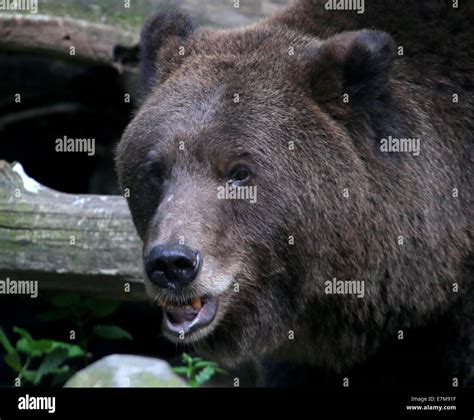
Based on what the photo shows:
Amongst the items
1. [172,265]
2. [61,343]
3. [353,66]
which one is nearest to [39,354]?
[61,343]

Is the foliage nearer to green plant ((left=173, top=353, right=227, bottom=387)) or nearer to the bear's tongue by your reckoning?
green plant ((left=173, top=353, right=227, bottom=387))

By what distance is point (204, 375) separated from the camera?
8.23m

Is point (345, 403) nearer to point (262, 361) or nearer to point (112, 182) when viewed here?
point (262, 361)

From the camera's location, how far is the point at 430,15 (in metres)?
6.75

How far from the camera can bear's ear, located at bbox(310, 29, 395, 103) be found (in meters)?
6.09

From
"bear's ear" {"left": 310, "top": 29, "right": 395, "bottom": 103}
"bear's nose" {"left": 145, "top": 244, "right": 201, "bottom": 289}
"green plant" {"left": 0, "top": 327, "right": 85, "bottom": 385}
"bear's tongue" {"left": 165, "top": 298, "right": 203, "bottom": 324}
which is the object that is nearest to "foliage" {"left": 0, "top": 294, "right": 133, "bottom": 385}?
"green plant" {"left": 0, "top": 327, "right": 85, "bottom": 385}

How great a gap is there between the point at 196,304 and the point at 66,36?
4.33m

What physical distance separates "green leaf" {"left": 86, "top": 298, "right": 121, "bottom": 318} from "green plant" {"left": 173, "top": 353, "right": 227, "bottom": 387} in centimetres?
80

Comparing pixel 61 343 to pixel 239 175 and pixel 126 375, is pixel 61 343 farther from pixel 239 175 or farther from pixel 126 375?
pixel 239 175

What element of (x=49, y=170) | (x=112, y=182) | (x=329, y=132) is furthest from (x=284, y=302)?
(x=49, y=170)

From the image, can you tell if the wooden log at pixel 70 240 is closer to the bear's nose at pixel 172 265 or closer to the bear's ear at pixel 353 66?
the bear's nose at pixel 172 265

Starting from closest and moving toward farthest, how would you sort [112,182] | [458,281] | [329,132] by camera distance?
[329,132] < [458,281] < [112,182]

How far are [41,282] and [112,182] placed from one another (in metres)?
3.08

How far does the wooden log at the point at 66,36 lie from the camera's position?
9484 mm
